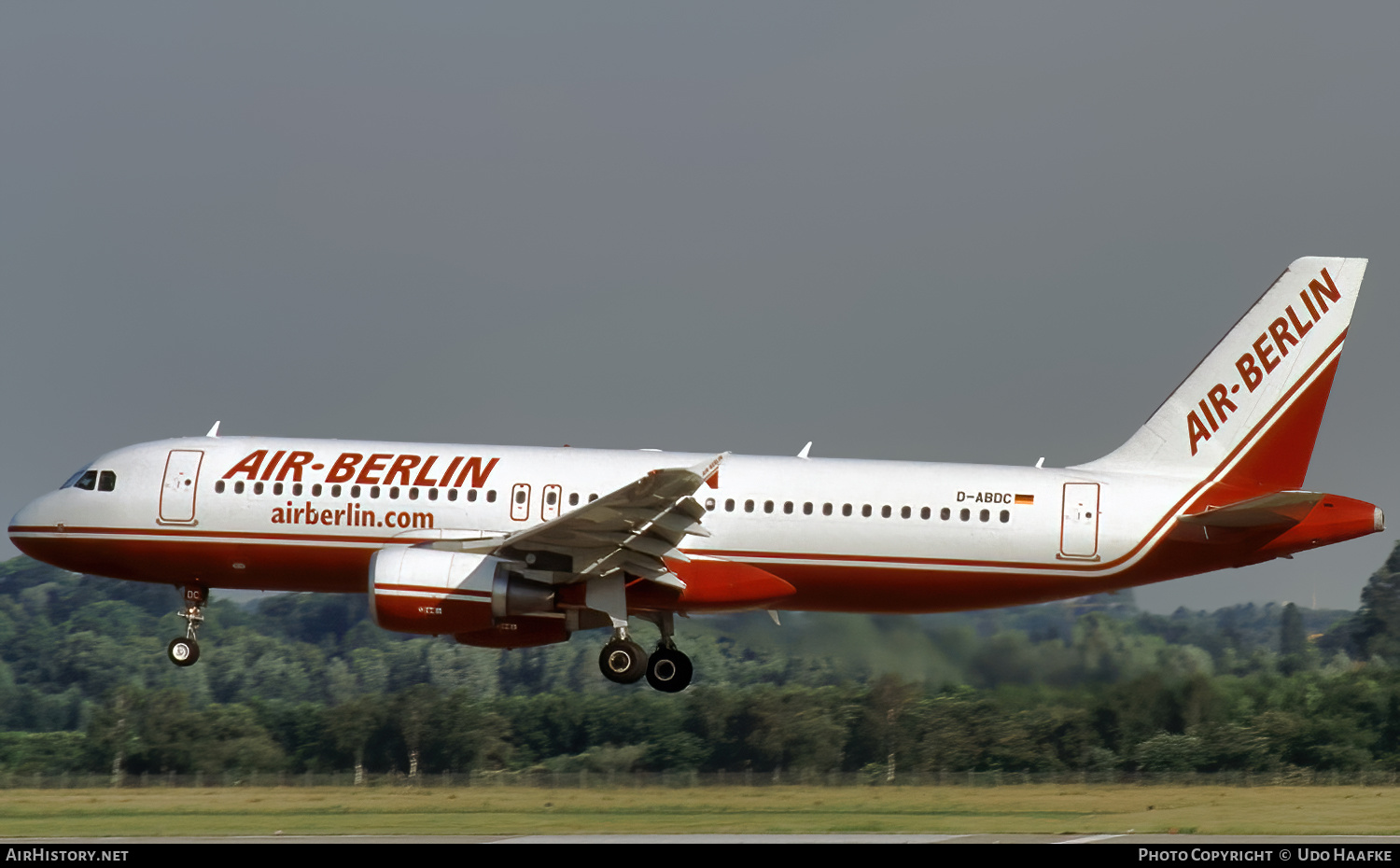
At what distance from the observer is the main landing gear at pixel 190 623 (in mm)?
34000

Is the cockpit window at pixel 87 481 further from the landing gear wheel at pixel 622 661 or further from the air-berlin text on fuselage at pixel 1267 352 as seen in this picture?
the air-berlin text on fuselage at pixel 1267 352

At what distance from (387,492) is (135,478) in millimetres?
5406

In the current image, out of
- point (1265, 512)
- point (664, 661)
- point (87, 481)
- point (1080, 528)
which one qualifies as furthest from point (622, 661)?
point (1265, 512)

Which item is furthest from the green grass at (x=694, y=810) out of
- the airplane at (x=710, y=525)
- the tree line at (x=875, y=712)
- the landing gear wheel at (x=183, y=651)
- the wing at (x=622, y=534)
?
the wing at (x=622, y=534)

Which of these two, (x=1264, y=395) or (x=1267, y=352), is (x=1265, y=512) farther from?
(x=1267, y=352)

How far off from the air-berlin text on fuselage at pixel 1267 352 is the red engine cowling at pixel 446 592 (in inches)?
536

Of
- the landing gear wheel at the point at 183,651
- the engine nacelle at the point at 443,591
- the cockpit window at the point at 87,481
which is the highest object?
the cockpit window at the point at 87,481

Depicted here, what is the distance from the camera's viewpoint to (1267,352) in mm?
33906

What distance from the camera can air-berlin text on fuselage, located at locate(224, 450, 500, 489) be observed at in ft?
106

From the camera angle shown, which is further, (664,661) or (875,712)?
(875,712)

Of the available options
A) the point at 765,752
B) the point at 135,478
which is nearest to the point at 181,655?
the point at 135,478

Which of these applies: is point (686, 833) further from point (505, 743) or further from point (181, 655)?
point (505, 743)

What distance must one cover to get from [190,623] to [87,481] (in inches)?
141

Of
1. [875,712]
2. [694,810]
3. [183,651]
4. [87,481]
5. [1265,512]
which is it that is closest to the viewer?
[1265,512]
